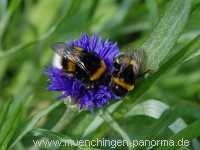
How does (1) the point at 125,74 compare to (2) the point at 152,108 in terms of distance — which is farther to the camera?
Answer: (2) the point at 152,108

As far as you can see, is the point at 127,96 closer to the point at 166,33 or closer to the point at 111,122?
the point at 111,122

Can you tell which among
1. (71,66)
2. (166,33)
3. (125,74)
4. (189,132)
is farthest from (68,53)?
(189,132)

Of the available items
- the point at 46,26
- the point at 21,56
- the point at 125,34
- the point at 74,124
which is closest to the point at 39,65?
the point at 21,56

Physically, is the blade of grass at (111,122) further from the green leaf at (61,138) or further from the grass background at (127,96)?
the green leaf at (61,138)

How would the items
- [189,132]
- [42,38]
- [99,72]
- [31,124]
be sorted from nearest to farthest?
[189,132], [99,72], [31,124], [42,38]

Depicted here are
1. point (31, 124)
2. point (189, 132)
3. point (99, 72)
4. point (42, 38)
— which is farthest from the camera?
point (42, 38)

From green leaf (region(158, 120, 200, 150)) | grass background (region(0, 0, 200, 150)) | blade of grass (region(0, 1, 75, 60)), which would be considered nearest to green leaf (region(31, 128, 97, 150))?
grass background (region(0, 0, 200, 150))

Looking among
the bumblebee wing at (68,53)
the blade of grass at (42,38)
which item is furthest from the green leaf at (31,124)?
the blade of grass at (42,38)
